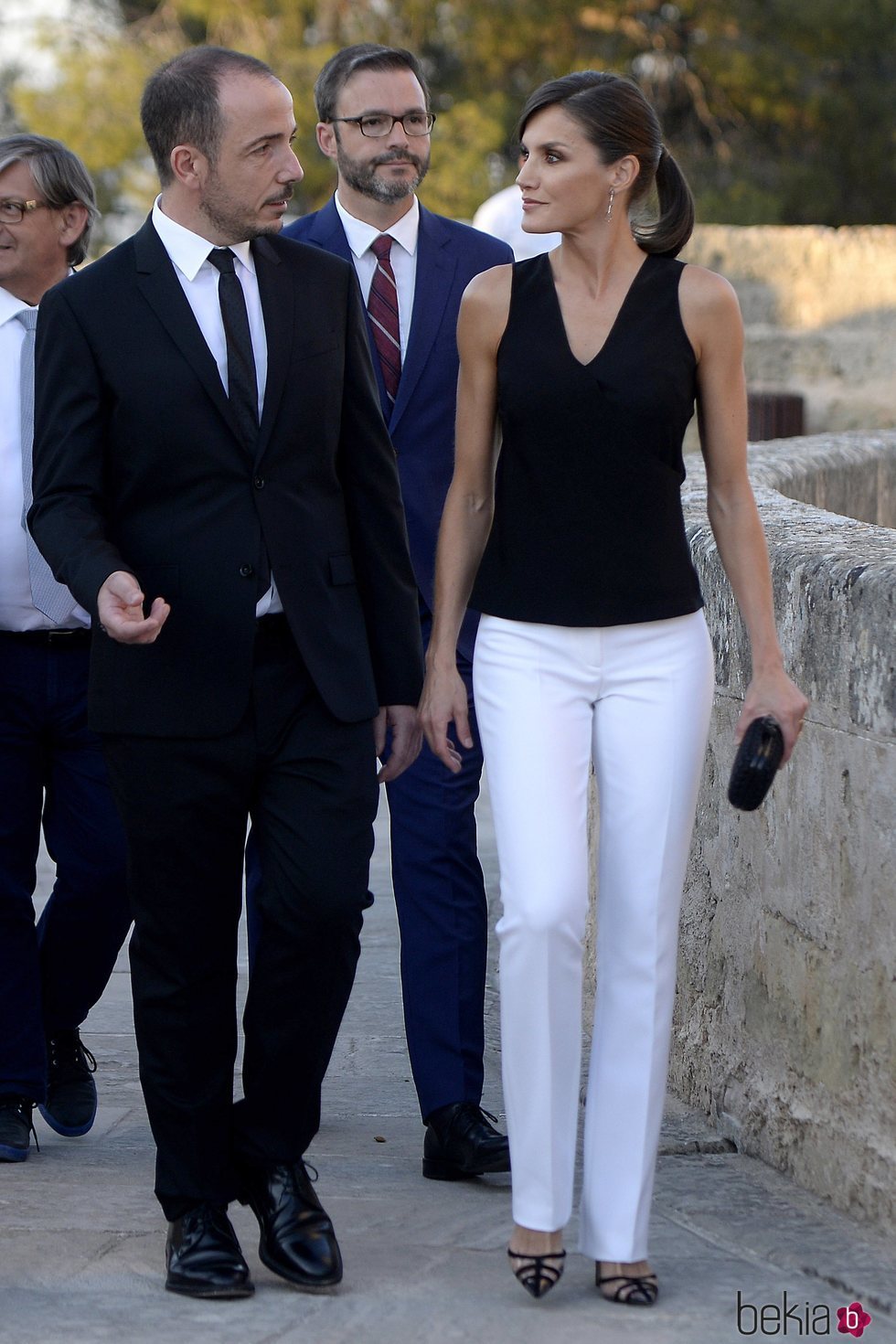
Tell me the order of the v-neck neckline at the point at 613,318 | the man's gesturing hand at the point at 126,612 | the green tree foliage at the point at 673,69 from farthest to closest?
the green tree foliage at the point at 673,69 < the v-neck neckline at the point at 613,318 < the man's gesturing hand at the point at 126,612

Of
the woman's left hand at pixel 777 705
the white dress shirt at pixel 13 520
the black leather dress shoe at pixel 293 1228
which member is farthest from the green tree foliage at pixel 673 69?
the black leather dress shoe at pixel 293 1228

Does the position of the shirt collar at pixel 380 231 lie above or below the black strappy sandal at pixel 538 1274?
above

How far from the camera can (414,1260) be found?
11.1 feet

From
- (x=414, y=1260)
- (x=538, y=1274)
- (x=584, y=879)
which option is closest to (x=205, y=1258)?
(x=414, y=1260)

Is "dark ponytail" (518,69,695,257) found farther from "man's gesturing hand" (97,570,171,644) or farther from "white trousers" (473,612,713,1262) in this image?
"man's gesturing hand" (97,570,171,644)

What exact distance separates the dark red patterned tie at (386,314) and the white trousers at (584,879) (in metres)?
1.10

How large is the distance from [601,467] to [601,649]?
288 millimetres

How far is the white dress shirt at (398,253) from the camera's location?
14.1 ft

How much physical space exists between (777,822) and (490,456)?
953 millimetres

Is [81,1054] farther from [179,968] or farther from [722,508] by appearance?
[722,508]

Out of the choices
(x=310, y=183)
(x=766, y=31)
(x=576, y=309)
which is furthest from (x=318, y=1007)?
(x=766, y=31)

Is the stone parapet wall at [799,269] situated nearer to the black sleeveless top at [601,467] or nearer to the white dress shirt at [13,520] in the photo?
the white dress shirt at [13,520]

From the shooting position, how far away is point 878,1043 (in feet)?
11.4

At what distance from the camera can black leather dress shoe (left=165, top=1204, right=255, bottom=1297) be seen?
3250 millimetres
